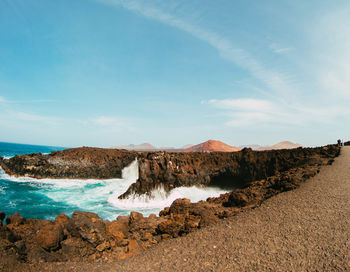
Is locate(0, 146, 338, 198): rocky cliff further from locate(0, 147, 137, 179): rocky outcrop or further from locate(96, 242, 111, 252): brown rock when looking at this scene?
locate(96, 242, 111, 252): brown rock

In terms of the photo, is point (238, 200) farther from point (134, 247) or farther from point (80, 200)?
point (80, 200)

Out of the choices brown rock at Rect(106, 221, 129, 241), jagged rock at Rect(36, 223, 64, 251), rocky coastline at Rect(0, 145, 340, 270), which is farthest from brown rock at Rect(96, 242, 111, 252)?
jagged rock at Rect(36, 223, 64, 251)

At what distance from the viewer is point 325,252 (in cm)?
397

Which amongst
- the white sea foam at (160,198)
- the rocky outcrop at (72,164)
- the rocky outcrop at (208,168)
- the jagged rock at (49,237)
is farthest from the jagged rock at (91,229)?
the rocky outcrop at (72,164)

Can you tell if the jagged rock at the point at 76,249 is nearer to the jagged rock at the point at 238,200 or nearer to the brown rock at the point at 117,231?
the brown rock at the point at 117,231

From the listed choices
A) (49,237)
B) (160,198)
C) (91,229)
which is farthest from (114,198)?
(49,237)

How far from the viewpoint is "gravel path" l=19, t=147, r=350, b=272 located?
390 cm

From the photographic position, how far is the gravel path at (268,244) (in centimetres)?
390

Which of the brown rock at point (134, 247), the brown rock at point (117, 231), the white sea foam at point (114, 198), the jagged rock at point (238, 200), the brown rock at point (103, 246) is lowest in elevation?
the white sea foam at point (114, 198)

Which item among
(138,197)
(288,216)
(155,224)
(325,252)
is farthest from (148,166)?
(325,252)

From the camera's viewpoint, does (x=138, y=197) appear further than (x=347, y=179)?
Yes

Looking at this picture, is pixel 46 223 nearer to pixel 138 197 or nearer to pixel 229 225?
pixel 229 225

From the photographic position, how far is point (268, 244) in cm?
452

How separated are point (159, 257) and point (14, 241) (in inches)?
161
